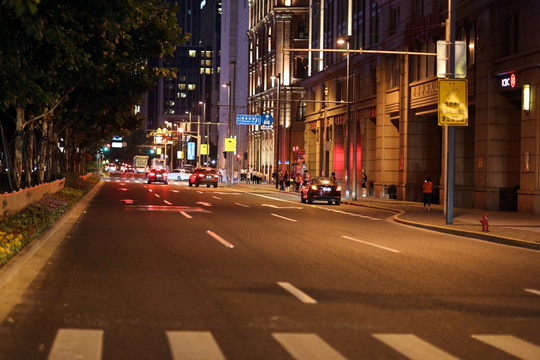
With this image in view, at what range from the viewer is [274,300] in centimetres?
998

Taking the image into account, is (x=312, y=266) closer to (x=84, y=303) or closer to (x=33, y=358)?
(x=84, y=303)

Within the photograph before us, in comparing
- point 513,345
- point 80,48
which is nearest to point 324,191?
point 80,48

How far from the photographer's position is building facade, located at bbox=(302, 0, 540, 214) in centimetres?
3125

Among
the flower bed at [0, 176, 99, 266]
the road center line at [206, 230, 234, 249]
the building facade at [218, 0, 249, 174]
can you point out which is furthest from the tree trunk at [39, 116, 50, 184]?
the building facade at [218, 0, 249, 174]

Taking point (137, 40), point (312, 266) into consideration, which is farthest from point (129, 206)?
point (312, 266)

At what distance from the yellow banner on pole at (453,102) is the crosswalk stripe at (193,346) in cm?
1846

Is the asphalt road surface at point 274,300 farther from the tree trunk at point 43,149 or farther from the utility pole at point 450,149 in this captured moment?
the tree trunk at point 43,149

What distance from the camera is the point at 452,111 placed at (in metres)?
24.8

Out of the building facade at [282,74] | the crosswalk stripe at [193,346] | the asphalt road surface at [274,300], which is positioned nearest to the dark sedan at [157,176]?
the building facade at [282,74]

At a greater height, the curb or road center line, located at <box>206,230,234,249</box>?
road center line, located at <box>206,230,234,249</box>

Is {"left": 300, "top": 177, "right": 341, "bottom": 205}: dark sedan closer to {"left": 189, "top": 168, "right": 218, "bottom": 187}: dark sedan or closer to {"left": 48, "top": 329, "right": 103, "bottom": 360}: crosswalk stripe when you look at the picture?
{"left": 189, "top": 168, "right": 218, "bottom": 187}: dark sedan

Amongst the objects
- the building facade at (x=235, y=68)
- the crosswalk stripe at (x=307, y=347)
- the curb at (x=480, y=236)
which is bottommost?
the curb at (x=480, y=236)

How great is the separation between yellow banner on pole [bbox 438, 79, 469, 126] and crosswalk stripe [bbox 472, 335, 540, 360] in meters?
17.4

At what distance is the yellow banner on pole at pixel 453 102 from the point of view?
24.7 meters
